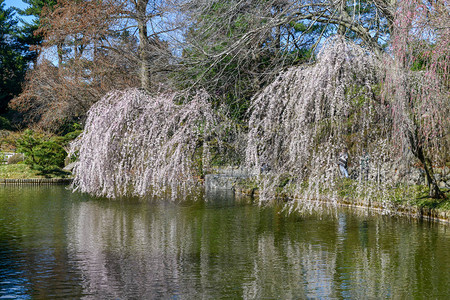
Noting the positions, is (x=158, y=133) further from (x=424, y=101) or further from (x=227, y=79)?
(x=424, y=101)

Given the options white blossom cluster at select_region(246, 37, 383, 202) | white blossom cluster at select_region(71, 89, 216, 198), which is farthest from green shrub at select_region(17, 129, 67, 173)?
white blossom cluster at select_region(246, 37, 383, 202)

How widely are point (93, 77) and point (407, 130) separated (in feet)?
59.1

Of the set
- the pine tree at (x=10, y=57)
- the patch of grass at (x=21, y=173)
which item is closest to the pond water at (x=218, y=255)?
the patch of grass at (x=21, y=173)

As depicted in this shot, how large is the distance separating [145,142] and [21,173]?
11.9 meters

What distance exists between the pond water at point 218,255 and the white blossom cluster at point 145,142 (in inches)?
34.7

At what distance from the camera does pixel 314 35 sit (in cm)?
1900

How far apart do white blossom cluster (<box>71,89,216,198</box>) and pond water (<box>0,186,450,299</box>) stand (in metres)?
0.88

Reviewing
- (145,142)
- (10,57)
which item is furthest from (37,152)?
(10,57)

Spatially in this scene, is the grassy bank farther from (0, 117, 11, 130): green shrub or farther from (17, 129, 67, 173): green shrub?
(0, 117, 11, 130): green shrub

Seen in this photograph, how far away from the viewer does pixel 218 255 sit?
7.46 m

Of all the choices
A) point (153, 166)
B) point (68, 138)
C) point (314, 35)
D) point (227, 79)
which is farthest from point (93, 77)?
point (153, 166)

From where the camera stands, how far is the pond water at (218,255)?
18.6 ft

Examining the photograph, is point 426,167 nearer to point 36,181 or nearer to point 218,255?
point 218,255

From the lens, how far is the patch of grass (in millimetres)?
20828
